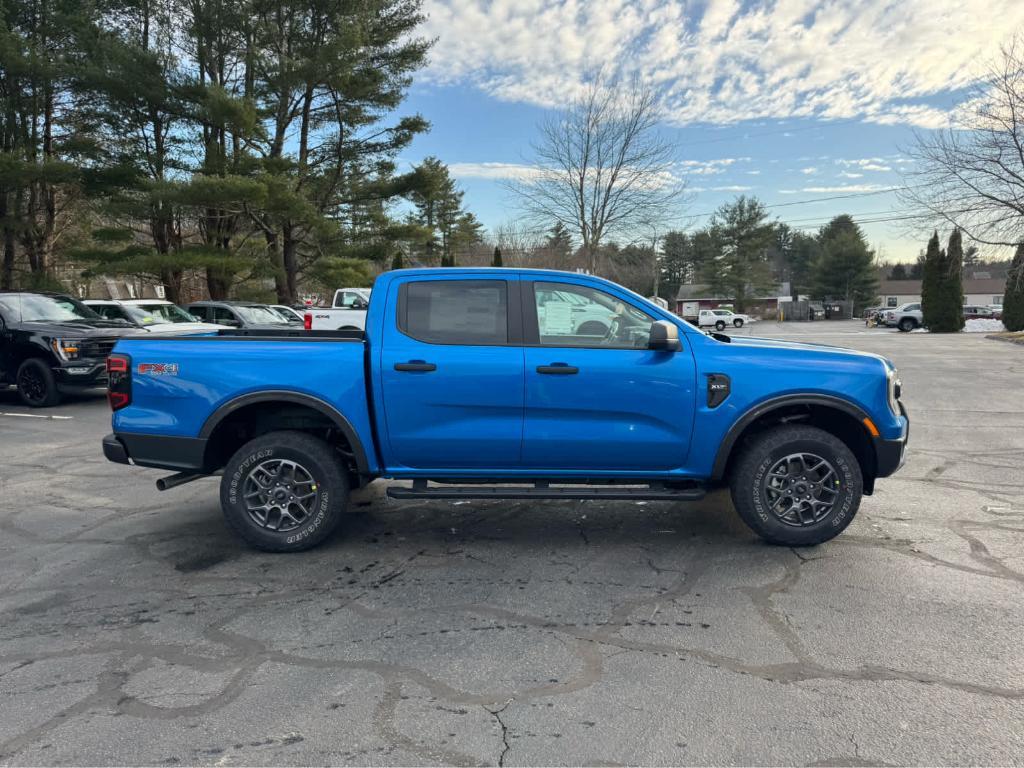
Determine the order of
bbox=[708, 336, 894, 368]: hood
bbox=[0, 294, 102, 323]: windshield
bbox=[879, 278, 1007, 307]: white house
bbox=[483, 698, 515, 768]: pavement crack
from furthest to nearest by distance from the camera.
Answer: bbox=[879, 278, 1007, 307]: white house < bbox=[0, 294, 102, 323]: windshield < bbox=[708, 336, 894, 368]: hood < bbox=[483, 698, 515, 768]: pavement crack

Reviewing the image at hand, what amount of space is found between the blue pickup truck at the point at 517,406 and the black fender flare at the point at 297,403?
1 centimetres

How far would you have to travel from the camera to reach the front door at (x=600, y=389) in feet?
13.3

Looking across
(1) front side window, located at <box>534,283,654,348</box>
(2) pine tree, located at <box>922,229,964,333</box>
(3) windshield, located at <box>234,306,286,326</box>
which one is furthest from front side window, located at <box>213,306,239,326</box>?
(2) pine tree, located at <box>922,229,964,333</box>

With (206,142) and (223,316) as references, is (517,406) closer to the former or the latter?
(223,316)

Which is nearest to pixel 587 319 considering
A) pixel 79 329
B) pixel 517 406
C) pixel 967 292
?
pixel 517 406

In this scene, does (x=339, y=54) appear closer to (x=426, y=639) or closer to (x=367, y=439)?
(x=367, y=439)

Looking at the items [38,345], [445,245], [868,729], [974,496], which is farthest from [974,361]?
[445,245]

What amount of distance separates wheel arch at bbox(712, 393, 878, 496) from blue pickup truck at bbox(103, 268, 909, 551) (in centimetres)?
1

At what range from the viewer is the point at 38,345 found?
10281mm

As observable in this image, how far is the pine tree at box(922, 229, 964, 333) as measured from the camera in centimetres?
3275

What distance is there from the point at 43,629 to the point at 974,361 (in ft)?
65.0

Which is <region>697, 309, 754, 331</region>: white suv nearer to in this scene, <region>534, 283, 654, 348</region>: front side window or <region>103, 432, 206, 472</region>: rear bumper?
<region>534, 283, 654, 348</region>: front side window

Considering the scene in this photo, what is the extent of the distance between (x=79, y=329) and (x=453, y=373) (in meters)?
9.36

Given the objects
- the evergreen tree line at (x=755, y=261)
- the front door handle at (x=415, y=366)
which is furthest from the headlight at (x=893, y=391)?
the evergreen tree line at (x=755, y=261)
